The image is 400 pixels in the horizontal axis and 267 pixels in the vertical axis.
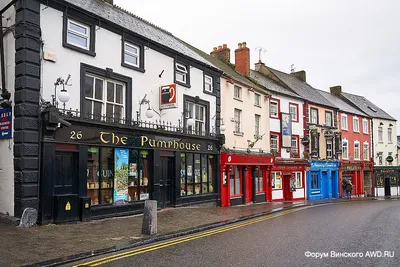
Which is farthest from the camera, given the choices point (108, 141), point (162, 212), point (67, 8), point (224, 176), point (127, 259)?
point (224, 176)

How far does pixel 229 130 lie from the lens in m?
22.0

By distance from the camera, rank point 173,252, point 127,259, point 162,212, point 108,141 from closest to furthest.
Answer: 1. point 127,259
2. point 173,252
3. point 108,141
4. point 162,212

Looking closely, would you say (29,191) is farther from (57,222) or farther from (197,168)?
(197,168)

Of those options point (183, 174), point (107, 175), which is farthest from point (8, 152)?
point (183, 174)

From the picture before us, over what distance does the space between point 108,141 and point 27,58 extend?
399 cm

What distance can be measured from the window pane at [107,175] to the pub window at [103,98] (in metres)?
1.27

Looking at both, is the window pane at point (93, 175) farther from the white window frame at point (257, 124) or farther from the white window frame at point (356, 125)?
the white window frame at point (356, 125)

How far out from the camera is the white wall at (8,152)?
11312mm

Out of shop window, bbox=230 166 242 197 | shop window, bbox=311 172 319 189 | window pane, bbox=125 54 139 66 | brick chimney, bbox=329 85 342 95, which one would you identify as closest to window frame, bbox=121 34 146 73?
window pane, bbox=125 54 139 66

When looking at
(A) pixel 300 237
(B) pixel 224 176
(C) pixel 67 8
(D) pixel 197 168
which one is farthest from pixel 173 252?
(B) pixel 224 176

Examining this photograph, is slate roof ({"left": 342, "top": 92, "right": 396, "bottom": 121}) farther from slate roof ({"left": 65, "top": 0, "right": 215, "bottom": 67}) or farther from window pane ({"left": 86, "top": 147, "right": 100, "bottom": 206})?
window pane ({"left": 86, "top": 147, "right": 100, "bottom": 206})

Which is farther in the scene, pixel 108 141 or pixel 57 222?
pixel 108 141

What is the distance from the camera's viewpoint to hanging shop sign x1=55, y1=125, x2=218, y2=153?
12220mm

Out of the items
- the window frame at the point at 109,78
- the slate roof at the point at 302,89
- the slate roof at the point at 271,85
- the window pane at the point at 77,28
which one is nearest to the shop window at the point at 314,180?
the slate roof at the point at 302,89
